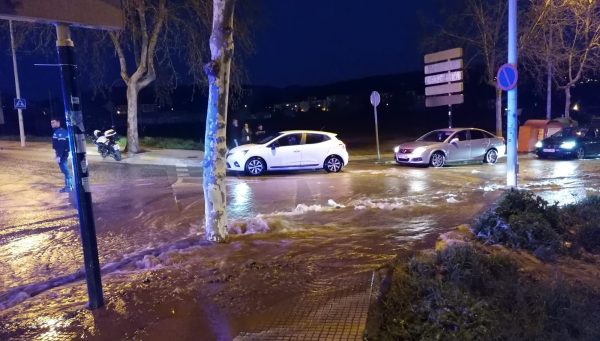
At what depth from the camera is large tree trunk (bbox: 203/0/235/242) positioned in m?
7.41

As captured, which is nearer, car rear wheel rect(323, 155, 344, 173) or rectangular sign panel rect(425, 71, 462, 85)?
car rear wheel rect(323, 155, 344, 173)

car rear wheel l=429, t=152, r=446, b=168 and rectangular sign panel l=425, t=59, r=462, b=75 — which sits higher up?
rectangular sign panel l=425, t=59, r=462, b=75

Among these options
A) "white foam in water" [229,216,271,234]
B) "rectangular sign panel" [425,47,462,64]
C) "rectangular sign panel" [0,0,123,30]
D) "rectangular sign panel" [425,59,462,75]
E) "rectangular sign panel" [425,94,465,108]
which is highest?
"rectangular sign panel" [425,47,462,64]

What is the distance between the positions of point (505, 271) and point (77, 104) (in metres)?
4.80

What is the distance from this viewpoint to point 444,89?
23.2 metres

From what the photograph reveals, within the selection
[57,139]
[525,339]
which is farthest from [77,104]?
[57,139]

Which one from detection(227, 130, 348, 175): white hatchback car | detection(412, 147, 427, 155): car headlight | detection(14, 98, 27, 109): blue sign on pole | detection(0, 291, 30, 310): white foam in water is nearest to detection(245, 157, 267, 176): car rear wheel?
detection(227, 130, 348, 175): white hatchback car

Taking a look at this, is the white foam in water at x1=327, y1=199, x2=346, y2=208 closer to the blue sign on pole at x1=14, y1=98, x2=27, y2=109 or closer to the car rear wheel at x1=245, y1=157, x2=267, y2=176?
the car rear wheel at x1=245, y1=157, x2=267, y2=176

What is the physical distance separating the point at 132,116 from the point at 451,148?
13527 mm

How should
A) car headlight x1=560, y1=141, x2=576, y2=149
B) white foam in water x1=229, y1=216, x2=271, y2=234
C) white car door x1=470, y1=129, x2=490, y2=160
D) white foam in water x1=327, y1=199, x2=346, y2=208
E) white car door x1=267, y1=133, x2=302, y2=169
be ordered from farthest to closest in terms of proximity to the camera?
car headlight x1=560, y1=141, x2=576, y2=149 → white car door x1=470, y1=129, x2=490, y2=160 → white car door x1=267, y1=133, x2=302, y2=169 → white foam in water x1=327, y1=199, x2=346, y2=208 → white foam in water x1=229, y1=216, x2=271, y2=234

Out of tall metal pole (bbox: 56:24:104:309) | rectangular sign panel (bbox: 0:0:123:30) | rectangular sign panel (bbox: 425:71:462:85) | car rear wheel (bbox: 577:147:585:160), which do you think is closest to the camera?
rectangular sign panel (bbox: 0:0:123:30)

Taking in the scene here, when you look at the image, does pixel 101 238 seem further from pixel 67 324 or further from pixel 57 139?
pixel 57 139

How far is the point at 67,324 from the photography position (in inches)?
191

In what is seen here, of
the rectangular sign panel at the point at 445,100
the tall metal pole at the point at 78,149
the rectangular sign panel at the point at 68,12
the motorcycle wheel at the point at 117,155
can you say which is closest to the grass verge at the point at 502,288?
the tall metal pole at the point at 78,149
